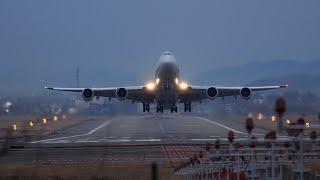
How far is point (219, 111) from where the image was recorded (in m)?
71.4

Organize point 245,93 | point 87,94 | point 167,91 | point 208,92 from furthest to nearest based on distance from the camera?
point 245,93, point 87,94, point 208,92, point 167,91

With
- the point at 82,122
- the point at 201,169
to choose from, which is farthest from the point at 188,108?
the point at 201,169

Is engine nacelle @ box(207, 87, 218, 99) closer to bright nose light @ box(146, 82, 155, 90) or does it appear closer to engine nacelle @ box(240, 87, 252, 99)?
engine nacelle @ box(240, 87, 252, 99)

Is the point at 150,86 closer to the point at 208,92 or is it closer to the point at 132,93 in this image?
the point at 132,93

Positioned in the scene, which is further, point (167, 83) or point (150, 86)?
point (150, 86)

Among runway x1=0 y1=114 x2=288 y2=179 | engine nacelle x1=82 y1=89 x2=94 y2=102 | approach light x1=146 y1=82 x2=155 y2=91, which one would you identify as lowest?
runway x1=0 y1=114 x2=288 y2=179

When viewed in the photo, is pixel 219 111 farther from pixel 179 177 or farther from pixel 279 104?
pixel 279 104

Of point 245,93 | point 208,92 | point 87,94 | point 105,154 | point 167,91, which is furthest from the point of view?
point 245,93

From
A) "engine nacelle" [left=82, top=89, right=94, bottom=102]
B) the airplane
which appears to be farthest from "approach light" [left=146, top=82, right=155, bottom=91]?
"engine nacelle" [left=82, top=89, right=94, bottom=102]

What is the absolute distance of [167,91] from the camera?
203 ft

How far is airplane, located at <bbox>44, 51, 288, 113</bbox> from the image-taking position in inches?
2459

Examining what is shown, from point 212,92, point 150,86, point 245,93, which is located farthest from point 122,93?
point 245,93

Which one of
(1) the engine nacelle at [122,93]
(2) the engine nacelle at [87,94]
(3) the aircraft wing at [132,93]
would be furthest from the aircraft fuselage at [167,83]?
(2) the engine nacelle at [87,94]

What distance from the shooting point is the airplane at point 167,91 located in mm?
62469
